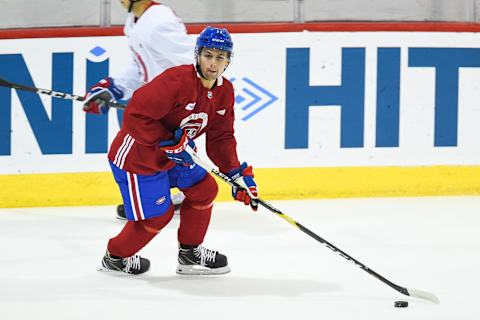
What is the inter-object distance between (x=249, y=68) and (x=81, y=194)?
3.48 ft

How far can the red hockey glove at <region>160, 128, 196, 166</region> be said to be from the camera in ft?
10.8

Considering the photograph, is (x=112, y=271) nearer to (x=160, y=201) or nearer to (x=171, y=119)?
(x=160, y=201)

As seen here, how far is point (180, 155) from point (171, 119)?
0.15 meters

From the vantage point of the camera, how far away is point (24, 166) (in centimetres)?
499

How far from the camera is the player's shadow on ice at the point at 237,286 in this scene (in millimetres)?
3375

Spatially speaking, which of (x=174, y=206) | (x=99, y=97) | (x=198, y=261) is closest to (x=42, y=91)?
(x=99, y=97)

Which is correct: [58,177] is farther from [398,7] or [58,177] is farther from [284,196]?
[398,7]

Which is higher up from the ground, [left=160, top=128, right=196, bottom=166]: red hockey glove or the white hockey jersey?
the white hockey jersey

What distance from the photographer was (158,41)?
14.5ft

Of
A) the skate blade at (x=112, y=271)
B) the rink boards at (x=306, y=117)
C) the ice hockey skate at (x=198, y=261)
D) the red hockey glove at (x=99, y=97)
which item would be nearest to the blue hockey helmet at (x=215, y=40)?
the ice hockey skate at (x=198, y=261)

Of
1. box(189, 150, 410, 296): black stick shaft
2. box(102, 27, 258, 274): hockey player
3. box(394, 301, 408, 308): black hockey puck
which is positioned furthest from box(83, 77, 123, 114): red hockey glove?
box(394, 301, 408, 308): black hockey puck

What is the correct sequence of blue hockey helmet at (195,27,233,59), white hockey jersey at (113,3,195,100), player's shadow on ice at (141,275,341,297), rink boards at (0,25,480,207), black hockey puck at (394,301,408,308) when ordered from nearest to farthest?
black hockey puck at (394,301,408,308) → blue hockey helmet at (195,27,233,59) → player's shadow on ice at (141,275,341,297) → white hockey jersey at (113,3,195,100) → rink boards at (0,25,480,207)

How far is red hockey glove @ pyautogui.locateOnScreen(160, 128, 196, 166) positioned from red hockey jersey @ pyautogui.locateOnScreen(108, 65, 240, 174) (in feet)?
0.21

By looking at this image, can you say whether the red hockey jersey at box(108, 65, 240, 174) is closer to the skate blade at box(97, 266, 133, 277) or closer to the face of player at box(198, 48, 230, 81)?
the face of player at box(198, 48, 230, 81)
